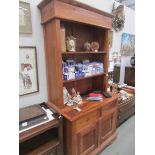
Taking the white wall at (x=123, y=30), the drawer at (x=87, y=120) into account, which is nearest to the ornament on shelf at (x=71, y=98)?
the drawer at (x=87, y=120)

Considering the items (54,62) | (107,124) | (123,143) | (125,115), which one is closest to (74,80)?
(54,62)

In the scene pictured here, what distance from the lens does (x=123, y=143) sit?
2184 millimetres

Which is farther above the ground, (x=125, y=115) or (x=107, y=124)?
(x=107, y=124)

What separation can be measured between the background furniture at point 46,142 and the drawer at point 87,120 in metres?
0.22

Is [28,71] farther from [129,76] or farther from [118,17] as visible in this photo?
[129,76]

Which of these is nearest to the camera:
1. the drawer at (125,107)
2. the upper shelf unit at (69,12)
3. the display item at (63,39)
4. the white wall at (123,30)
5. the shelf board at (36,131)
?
the shelf board at (36,131)

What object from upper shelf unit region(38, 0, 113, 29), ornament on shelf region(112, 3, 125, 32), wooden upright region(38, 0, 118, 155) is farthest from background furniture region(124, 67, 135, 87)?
upper shelf unit region(38, 0, 113, 29)

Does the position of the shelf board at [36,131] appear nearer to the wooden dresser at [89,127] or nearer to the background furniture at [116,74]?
the wooden dresser at [89,127]

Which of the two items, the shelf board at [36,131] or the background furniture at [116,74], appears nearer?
the shelf board at [36,131]

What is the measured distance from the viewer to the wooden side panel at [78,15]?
1354 mm

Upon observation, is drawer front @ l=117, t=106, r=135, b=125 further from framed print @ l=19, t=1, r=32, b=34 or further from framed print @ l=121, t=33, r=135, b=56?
framed print @ l=19, t=1, r=32, b=34

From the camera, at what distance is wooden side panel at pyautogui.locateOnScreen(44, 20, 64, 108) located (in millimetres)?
1439

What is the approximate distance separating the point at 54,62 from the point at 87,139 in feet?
3.56
